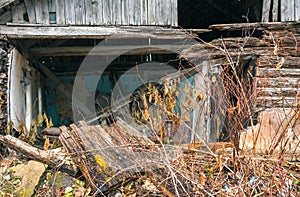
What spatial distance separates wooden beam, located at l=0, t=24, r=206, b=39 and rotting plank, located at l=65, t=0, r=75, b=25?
14 cm

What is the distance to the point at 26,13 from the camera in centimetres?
727

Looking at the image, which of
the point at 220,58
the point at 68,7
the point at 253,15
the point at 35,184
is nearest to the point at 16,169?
the point at 35,184

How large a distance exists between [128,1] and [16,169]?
3.77 metres

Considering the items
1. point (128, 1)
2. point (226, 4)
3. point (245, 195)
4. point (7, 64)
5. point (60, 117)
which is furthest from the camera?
point (226, 4)

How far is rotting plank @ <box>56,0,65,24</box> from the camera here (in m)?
7.34

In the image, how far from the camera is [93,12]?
7.45 meters

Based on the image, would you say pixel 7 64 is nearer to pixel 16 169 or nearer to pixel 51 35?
pixel 51 35

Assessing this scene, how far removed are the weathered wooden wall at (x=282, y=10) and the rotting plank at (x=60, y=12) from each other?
3.94 m

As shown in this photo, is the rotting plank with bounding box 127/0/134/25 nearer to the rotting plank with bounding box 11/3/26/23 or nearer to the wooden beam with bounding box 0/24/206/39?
the wooden beam with bounding box 0/24/206/39

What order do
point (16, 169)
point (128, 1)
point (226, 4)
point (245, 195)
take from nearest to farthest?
point (245, 195) < point (16, 169) < point (128, 1) < point (226, 4)

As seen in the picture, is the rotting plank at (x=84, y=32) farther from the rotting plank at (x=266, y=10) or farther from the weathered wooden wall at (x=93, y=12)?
the rotting plank at (x=266, y=10)

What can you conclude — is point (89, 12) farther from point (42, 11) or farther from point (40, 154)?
point (40, 154)

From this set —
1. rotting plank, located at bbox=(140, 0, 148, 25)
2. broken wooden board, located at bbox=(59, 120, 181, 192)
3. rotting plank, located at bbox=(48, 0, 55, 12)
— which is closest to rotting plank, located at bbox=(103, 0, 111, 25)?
rotting plank, located at bbox=(140, 0, 148, 25)

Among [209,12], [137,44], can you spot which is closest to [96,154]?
[137,44]
